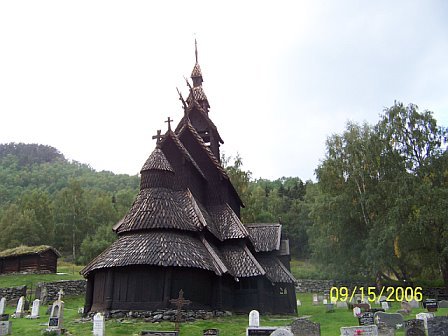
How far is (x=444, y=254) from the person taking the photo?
25938mm

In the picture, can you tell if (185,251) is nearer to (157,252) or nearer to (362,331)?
(157,252)

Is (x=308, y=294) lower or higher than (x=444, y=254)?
lower

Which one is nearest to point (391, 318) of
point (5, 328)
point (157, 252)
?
point (157, 252)

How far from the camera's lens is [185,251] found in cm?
1709

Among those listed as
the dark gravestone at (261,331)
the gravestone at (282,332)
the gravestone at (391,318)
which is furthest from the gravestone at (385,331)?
the gravestone at (282,332)

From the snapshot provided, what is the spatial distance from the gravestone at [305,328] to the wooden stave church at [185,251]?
563cm

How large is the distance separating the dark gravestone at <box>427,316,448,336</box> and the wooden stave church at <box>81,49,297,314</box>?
8.55m

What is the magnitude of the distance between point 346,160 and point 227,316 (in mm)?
20002

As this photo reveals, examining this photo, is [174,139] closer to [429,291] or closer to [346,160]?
[346,160]

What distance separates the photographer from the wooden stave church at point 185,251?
16.4 metres

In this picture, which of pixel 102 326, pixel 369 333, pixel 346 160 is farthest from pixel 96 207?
pixel 369 333
